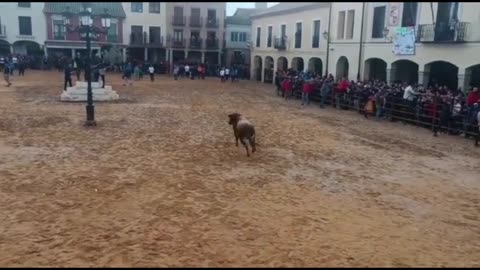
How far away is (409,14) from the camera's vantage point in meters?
21.9

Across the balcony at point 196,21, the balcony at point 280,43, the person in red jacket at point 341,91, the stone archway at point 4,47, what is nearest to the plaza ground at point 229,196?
the person in red jacket at point 341,91

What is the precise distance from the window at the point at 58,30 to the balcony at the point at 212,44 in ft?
46.5

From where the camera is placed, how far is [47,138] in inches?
493

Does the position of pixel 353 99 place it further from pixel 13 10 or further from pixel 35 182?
pixel 13 10

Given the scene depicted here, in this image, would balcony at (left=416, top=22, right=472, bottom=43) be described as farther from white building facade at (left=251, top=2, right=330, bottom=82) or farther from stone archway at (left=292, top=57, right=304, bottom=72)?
stone archway at (left=292, top=57, right=304, bottom=72)

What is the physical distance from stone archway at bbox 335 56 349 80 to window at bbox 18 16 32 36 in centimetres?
3090

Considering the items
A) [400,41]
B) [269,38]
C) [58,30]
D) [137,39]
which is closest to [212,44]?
[137,39]

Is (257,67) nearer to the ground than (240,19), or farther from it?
nearer to the ground

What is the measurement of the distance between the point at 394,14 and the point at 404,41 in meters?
1.53

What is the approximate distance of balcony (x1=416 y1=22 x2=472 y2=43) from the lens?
1897 cm

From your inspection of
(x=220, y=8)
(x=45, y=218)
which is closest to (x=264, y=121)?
(x=45, y=218)

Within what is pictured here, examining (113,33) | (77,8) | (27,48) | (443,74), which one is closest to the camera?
(443,74)

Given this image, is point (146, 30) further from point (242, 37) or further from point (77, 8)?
point (242, 37)

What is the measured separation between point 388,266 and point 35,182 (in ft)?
20.4
